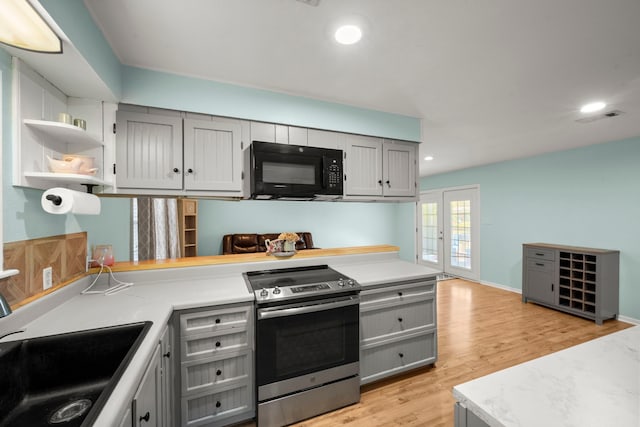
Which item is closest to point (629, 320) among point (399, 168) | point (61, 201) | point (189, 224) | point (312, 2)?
point (399, 168)

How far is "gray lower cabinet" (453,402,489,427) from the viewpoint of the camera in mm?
701

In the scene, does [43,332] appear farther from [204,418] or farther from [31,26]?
[31,26]

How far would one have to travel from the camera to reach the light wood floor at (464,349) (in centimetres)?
186

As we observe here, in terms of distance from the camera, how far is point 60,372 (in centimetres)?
111

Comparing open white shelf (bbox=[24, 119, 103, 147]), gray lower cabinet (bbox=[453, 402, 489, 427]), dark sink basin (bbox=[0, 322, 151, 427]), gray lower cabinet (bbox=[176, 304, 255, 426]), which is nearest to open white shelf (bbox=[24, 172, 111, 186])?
open white shelf (bbox=[24, 119, 103, 147])

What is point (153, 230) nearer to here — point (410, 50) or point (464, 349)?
point (410, 50)

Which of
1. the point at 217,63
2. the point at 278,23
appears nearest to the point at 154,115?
the point at 217,63

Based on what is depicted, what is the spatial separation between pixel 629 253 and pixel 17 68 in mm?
5868

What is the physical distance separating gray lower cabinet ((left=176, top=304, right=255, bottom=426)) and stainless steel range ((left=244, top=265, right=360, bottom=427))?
3.6 inches

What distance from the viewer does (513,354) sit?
8.58 ft

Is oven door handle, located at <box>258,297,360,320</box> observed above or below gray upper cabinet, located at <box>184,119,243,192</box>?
below

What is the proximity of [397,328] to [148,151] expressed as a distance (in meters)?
2.34

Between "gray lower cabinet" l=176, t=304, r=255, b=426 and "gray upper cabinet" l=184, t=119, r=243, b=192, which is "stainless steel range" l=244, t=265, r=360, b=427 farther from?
"gray upper cabinet" l=184, t=119, r=243, b=192

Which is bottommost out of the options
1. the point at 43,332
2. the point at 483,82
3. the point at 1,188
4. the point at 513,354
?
the point at 513,354
